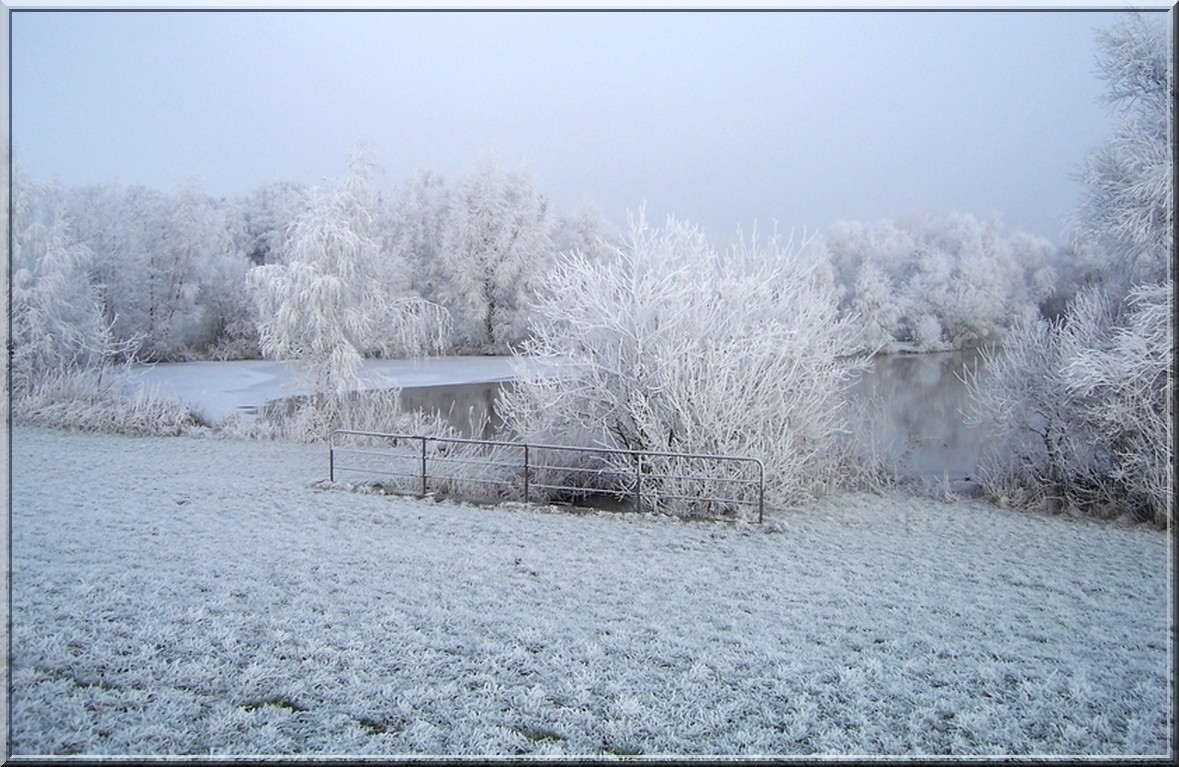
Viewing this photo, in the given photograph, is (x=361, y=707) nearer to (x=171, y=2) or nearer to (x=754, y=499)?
(x=171, y=2)

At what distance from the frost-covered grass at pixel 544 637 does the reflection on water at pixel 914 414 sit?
2.14 meters

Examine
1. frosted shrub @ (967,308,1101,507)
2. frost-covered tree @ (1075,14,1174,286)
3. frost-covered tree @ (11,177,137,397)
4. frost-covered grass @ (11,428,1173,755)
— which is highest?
frost-covered tree @ (1075,14,1174,286)

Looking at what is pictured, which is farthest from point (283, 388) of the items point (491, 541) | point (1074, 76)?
point (1074, 76)

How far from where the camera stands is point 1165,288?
4.51 meters

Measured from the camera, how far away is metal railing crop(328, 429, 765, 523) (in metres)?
5.56

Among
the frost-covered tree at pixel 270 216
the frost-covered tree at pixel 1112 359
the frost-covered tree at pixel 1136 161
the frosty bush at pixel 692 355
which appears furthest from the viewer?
the frost-covered tree at pixel 270 216

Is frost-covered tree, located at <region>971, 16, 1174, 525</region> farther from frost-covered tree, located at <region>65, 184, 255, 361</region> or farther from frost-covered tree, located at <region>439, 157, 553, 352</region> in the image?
frost-covered tree, located at <region>65, 184, 255, 361</region>

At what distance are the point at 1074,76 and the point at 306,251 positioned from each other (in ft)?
21.9

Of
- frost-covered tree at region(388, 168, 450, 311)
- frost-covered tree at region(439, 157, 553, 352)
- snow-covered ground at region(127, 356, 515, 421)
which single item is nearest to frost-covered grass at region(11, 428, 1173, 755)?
snow-covered ground at region(127, 356, 515, 421)

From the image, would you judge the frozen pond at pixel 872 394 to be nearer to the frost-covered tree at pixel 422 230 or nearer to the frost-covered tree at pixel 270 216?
the frost-covered tree at pixel 422 230

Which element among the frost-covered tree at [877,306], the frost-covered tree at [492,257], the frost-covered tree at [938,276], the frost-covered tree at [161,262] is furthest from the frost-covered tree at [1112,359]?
the frost-covered tree at [161,262]

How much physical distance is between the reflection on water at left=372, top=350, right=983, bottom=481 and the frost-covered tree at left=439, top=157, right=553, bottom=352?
0.57 meters

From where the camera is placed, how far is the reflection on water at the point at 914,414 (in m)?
6.57

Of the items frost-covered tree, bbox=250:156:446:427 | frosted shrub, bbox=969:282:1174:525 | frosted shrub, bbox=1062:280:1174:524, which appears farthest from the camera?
frost-covered tree, bbox=250:156:446:427
